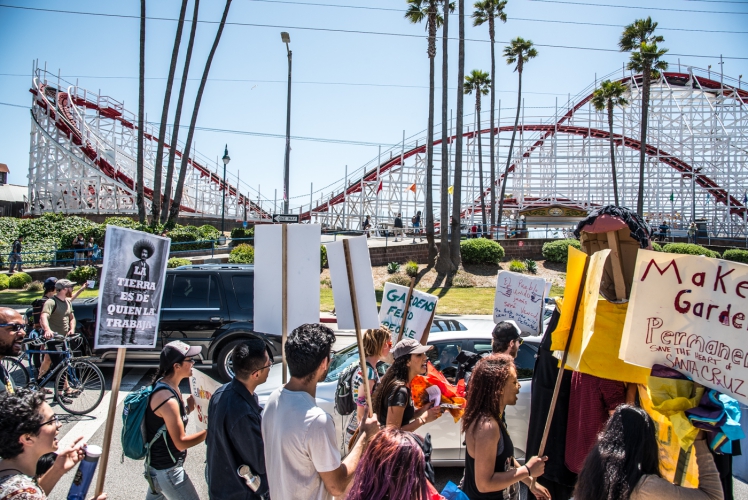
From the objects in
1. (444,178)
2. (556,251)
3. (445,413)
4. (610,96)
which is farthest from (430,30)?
(445,413)

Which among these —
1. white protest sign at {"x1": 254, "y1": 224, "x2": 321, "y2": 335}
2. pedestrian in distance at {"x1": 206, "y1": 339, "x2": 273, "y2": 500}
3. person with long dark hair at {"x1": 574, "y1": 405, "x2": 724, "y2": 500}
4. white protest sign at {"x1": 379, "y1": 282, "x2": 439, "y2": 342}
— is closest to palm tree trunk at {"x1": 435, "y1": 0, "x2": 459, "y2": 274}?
white protest sign at {"x1": 379, "y1": 282, "x2": 439, "y2": 342}

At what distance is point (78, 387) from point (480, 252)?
1767 centimetres

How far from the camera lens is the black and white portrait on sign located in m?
3.36

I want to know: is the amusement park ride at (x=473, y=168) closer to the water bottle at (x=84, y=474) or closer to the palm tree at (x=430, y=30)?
the palm tree at (x=430, y=30)

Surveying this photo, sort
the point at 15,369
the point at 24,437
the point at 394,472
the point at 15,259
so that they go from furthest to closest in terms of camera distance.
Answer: the point at 15,259 → the point at 15,369 → the point at 24,437 → the point at 394,472

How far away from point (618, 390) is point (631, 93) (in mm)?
39971

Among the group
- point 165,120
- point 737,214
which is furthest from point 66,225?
point 737,214

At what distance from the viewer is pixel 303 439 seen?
2514mm

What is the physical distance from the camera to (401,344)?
3.80 meters

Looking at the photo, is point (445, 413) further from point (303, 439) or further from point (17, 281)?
point (17, 281)

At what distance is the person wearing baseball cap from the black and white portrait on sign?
156 centimetres

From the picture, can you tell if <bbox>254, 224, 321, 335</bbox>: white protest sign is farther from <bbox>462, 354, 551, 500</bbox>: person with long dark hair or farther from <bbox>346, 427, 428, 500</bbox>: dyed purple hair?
<bbox>346, 427, 428, 500</bbox>: dyed purple hair

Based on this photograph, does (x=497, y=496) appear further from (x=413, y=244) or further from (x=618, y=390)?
(x=413, y=244)

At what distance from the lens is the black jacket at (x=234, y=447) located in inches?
112
